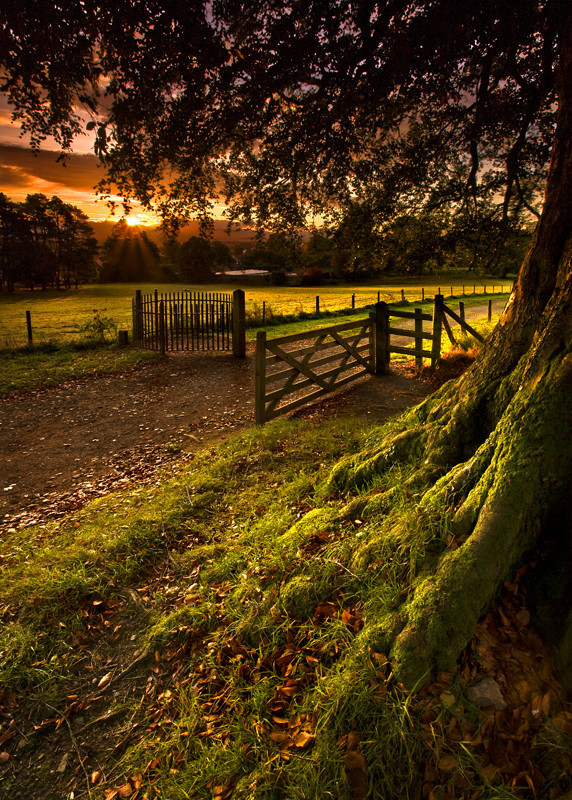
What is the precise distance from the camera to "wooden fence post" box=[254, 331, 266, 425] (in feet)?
30.5

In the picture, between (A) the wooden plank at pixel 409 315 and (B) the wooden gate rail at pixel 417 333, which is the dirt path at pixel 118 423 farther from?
(A) the wooden plank at pixel 409 315

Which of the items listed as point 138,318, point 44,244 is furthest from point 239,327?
point 44,244

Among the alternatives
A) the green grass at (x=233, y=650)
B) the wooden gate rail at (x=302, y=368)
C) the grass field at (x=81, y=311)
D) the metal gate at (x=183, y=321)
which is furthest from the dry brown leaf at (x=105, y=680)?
the grass field at (x=81, y=311)

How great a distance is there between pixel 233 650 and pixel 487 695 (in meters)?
1.90

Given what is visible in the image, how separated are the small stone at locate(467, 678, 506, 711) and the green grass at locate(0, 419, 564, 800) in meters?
0.09

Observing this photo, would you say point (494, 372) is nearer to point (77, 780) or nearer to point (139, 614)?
point (139, 614)

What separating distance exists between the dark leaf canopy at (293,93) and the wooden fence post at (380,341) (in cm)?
382

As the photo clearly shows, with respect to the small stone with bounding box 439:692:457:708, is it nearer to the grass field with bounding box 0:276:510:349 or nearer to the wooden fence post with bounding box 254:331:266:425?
the wooden fence post with bounding box 254:331:266:425

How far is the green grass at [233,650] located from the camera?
2.60 metres

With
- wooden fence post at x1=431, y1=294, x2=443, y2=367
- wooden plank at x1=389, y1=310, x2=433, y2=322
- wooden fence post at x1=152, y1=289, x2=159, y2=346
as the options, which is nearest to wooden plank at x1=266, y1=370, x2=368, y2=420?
wooden plank at x1=389, y1=310, x2=433, y2=322

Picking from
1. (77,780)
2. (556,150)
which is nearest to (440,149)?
(556,150)

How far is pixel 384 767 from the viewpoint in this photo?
2.47 metres

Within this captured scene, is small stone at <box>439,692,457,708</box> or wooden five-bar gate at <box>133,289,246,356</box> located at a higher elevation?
wooden five-bar gate at <box>133,289,246,356</box>

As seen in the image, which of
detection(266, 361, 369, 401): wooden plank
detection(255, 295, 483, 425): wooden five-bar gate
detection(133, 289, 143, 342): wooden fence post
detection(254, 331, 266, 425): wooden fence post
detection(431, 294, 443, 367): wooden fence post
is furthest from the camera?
detection(133, 289, 143, 342): wooden fence post
